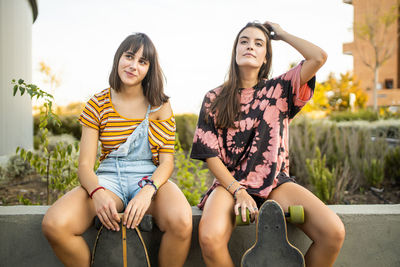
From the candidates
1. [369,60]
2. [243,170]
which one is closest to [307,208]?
[243,170]

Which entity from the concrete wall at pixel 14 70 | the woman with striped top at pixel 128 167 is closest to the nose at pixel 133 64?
the woman with striped top at pixel 128 167

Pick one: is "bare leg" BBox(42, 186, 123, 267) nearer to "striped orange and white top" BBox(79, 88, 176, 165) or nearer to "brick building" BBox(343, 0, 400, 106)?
Result: "striped orange and white top" BBox(79, 88, 176, 165)

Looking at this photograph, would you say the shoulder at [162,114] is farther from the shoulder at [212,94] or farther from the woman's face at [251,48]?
the woman's face at [251,48]

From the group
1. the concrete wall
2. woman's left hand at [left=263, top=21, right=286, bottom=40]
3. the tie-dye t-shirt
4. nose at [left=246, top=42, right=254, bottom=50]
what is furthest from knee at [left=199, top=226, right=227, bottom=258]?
the concrete wall

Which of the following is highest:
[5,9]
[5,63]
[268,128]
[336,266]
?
[5,9]

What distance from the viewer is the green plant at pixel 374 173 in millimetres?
3449

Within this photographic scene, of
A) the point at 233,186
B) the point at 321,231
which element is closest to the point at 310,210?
the point at 321,231

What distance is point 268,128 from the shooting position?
203 cm

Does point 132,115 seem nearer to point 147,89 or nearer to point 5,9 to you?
point 147,89

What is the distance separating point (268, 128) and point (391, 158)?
2.47 meters

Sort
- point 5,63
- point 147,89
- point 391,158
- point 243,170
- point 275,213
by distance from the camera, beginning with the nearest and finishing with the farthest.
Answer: point 275,213 → point 243,170 → point 147,89 → point 391,158 → point 5,63

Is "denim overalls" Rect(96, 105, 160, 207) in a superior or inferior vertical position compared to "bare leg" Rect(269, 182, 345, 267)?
superior

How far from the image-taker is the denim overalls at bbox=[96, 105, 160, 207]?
1920 mm

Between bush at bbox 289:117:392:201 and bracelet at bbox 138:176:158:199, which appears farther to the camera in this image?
bush at bbox 289:117:392:201
